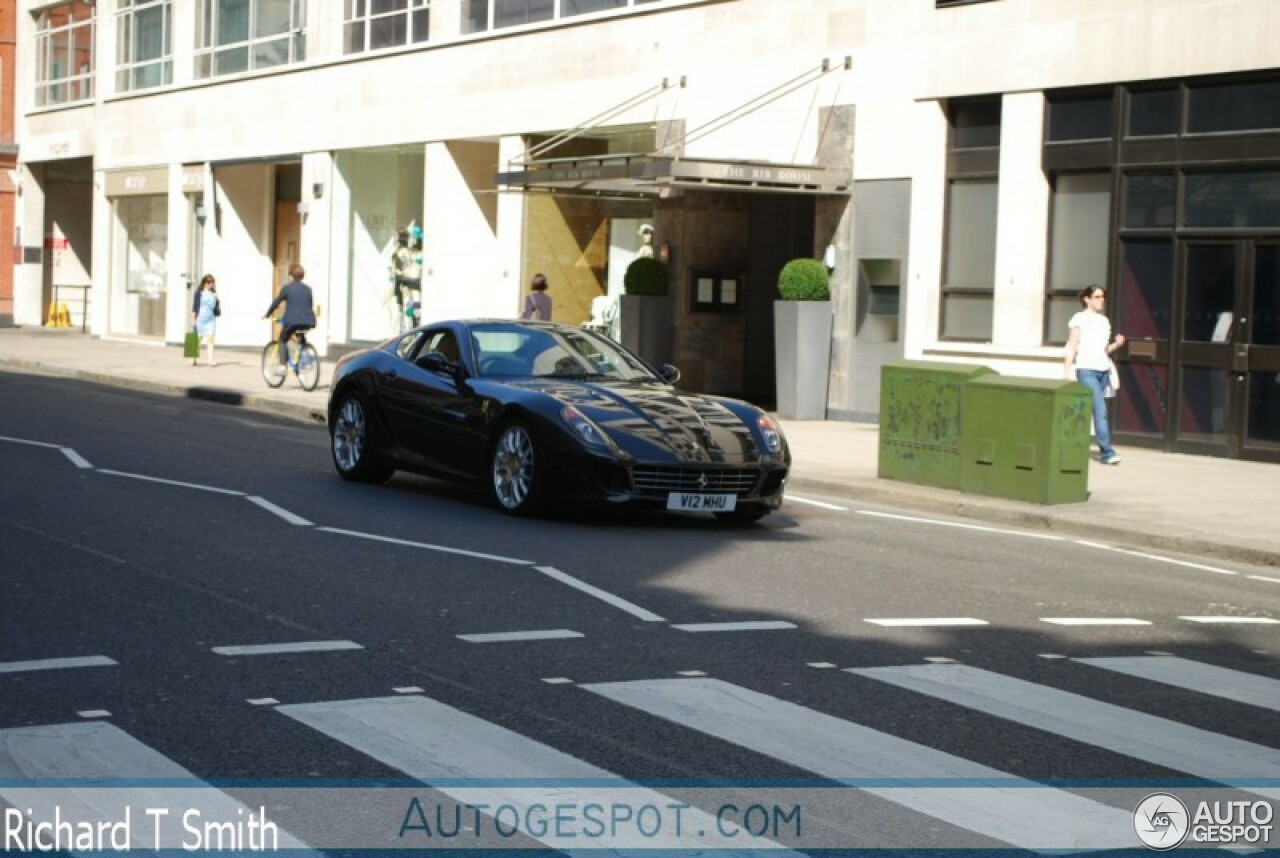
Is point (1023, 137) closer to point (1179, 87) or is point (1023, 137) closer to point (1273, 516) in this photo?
point (1179, 87)

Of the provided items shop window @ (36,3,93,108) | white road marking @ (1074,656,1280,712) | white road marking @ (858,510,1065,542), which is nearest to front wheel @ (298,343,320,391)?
white road marking @ (858,510,1065,542)

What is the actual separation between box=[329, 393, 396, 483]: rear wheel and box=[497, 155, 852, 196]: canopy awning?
8.44 metres

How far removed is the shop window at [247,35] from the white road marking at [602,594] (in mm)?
29442

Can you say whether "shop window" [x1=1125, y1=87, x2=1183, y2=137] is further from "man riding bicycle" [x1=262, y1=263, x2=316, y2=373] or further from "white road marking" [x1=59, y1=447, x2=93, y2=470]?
"man riding bicycle" [x1=262, y1=263, x2=316, y2=373]

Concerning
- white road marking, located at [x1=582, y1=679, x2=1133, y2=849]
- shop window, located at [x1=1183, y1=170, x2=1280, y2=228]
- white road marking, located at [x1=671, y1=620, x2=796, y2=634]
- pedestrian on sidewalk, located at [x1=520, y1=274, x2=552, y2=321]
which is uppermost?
shop window, located at [x1=1183, y1=170, x2=1280, y2=228]

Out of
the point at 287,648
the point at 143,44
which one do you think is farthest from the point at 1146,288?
the point at 143,44

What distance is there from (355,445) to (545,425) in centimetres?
292

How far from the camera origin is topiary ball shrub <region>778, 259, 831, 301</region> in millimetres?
25422

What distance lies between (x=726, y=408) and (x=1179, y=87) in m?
9.74

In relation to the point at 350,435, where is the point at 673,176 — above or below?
above

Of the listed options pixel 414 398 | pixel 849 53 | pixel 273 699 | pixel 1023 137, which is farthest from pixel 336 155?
pixel 273 699

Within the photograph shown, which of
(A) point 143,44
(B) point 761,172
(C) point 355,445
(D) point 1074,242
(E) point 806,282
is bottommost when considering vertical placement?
(C) point 355,445

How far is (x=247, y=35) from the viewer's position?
4100cm

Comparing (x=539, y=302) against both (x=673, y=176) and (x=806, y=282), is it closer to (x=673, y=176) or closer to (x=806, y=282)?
(x=806, y=282)
